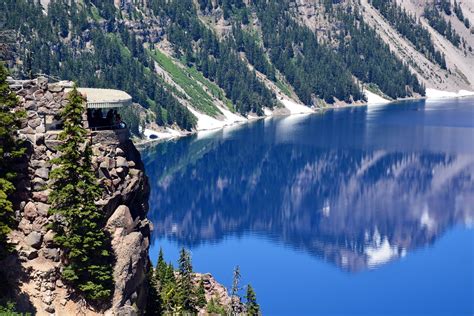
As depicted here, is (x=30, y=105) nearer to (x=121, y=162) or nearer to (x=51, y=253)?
(x=121, y=162)

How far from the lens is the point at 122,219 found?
133 feet

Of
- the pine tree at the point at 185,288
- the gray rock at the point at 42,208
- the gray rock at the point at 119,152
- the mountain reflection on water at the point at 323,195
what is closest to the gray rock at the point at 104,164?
the gray rock at the point at 119,152

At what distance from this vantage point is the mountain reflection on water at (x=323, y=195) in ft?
378

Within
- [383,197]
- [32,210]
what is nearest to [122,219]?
[32,210]

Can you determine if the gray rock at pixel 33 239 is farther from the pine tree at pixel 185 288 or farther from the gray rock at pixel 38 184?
the pine tree at pixel 185 288

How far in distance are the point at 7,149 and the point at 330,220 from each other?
298 feet

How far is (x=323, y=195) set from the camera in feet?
485

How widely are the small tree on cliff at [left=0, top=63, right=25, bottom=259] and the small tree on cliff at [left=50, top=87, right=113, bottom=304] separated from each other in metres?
1.87

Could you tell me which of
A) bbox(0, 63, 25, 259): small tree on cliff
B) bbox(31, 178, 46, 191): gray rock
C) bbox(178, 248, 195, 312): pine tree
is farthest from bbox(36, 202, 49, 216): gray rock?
bbox(178, 248, 195, 312): pine tree

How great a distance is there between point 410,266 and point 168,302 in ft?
168

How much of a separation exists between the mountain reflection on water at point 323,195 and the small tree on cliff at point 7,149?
212ft

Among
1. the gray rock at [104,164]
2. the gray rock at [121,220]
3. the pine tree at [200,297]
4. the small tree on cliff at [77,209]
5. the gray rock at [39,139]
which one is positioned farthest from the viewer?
the pine tree at [200,297]

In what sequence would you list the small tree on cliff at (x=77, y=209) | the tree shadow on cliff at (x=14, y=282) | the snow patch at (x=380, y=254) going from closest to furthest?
the tree shadow on cliff at (x=14, y=282), the small tree on cliff at (x=77, y=209), the snow patch at (x=380, y=254)

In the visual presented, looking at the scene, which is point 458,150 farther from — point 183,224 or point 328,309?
point 328,309
